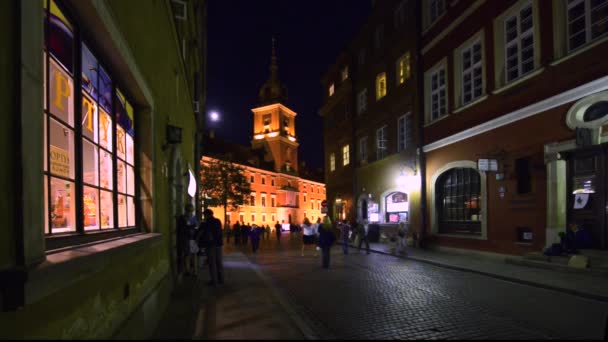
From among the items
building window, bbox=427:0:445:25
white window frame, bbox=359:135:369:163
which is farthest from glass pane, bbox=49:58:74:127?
white window frame, bbox=359:135:369:163

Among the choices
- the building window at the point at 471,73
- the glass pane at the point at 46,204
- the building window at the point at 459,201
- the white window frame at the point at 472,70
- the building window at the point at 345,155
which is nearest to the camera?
the glass pane at the point at 46,204

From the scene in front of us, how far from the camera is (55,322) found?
10.6 ft

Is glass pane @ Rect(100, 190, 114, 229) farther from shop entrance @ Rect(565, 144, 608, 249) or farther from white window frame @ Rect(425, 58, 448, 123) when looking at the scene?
white window frame @ Rect(425, 58, 448, 123)

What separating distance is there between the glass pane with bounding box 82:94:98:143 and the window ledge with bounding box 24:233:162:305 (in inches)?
50.2

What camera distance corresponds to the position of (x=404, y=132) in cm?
2430

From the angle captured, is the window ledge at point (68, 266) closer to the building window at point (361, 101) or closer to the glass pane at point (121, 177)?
the glass pane at point (121, 177)

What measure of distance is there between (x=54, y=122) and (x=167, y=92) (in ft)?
21.3

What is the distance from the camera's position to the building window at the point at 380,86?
89.6ft

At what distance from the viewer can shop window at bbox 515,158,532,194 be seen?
578 inches

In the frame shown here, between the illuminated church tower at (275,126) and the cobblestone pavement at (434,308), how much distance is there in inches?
2796

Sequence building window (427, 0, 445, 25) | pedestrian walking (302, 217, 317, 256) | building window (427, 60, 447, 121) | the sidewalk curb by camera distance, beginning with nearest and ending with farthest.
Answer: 1. the sidewalk curb
2. pedestrian walking (302, 217, 317, 256)
3. building window (427, 60, 447, 121)
4. building window (427, 0, 445, 25)

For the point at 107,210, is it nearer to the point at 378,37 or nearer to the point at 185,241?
the point at 185,241

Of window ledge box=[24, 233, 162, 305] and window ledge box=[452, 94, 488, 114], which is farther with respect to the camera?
window ledge box=[452, 94, 488, 114]

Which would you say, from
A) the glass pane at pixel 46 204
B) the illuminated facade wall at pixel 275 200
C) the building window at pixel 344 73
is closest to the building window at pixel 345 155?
the building window at pixel 344 73
